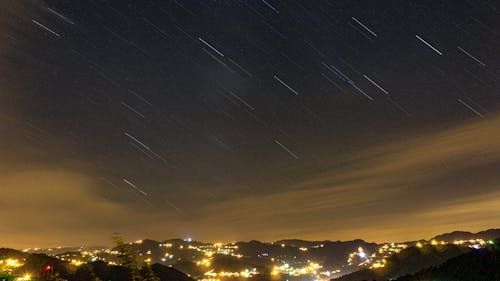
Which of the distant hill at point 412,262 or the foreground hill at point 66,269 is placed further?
the distant hill at point 412,262

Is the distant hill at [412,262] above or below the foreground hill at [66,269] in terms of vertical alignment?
above

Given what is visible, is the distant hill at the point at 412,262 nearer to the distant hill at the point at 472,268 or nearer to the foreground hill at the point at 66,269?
the distant hill at the point at 472,268

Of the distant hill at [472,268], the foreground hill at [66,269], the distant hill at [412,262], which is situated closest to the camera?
the distant hill at [472,268]

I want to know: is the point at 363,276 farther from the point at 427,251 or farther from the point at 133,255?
the point at 133,255

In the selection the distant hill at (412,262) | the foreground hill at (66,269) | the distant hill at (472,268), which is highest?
the distant hill at (412,262)

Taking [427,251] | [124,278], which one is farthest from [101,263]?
[427,251]

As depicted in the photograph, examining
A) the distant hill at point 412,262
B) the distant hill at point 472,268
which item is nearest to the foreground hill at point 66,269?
the distant hill at point 472,268

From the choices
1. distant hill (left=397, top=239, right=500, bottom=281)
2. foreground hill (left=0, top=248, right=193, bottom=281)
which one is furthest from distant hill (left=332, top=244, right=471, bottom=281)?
foreground hill (left=0, top=248, right=193, bottom=281)
